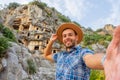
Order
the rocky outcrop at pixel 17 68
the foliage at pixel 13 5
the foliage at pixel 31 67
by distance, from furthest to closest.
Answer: the foliage at pixel 13 5 → the foliage at pixel 31 67 → the rocky outcrop at pixel 17 68

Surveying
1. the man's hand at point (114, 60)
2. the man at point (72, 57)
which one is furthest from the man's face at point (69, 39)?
the man's hand at point (114, 60)

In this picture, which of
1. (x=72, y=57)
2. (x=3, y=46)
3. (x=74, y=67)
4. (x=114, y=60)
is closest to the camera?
(x=114, y=60)

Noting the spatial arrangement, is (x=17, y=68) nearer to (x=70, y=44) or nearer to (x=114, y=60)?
(x=70, y=44)

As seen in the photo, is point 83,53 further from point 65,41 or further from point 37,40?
point 37,40

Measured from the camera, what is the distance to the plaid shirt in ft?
9.62

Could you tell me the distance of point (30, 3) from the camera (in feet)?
145

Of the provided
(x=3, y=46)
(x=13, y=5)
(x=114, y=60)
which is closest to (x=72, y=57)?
(x=114, y=60)

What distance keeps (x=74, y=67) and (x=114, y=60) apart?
6.44ft

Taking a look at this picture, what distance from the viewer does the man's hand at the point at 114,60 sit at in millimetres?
1007

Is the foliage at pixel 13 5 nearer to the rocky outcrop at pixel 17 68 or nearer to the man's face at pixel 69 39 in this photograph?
the rocky outcrop at pixel 17 68

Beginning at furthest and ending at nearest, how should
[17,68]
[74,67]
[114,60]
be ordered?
[17,68]
[74,67]
[114,60]

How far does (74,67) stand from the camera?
2980mm

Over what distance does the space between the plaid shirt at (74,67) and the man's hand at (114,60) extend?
171 centimetres

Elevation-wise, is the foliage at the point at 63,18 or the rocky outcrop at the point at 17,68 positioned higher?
the foliage at the point at 63,18
